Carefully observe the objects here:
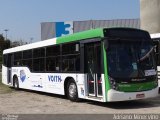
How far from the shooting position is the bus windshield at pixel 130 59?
13.2 metres

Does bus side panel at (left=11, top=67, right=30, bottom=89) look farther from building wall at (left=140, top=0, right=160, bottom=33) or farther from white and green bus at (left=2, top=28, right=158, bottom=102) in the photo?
building wall at (left=140, top=0, right=160, bottom=33)

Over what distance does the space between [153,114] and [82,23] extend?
42997 mm

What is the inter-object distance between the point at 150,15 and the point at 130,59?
71.9ft

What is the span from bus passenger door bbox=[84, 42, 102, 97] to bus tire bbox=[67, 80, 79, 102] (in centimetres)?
126

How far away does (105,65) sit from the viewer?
43.3 feet

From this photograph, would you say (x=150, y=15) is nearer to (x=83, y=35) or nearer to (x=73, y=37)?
(x=73, y=37)

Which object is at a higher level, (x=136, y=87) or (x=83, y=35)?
(x=83, y=35)

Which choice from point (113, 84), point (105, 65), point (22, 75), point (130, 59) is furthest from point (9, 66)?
point (113, 84)

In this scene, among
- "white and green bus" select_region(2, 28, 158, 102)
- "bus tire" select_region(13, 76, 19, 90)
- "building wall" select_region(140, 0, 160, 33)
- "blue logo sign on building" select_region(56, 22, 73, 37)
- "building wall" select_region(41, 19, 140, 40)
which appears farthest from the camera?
"building wall" select_region(41, 19, 140, 40)

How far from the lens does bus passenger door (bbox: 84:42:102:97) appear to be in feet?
45.1

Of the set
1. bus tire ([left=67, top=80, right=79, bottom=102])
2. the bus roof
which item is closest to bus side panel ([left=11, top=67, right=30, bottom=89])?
the bus roof

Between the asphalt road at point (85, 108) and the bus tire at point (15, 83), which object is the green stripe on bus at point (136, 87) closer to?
the asphalt road at point (85, 108)

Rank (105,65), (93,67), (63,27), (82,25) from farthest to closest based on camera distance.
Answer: (82,25) < (63,27) < (93,67) < (105,65)

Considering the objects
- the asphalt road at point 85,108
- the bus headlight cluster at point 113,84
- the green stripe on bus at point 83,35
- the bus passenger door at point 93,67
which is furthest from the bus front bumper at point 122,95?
the green stripe on bus at point 83,35
